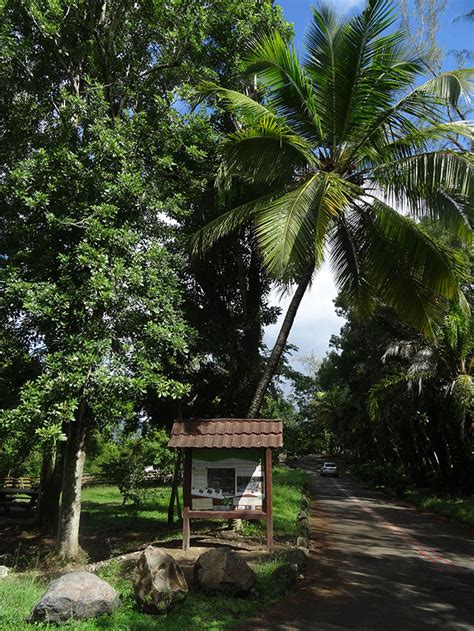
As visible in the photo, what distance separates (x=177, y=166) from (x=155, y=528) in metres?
9.98


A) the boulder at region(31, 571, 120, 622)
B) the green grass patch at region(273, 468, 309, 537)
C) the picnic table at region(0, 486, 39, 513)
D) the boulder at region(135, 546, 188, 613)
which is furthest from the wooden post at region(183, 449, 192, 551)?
the picnic table at region(0, 486, 39, 513)

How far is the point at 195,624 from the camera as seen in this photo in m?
5.67

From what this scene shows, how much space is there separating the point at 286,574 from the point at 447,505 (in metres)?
12.7

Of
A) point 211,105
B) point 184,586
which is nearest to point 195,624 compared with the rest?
point 184,586

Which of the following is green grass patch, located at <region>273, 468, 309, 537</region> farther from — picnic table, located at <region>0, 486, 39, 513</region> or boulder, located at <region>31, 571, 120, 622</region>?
picnic table, located at <region>0, 486, 39, 513</region>

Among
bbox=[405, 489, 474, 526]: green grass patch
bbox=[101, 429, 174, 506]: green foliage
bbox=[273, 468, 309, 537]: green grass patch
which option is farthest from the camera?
bbox=[405, 489, 474, 526]: green grass patch

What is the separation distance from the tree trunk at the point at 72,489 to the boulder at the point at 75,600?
15.4 ft

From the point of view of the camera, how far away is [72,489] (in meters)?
10.7

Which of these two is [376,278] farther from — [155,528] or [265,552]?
[155,528]

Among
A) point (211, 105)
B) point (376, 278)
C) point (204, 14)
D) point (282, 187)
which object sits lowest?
point (376, 278)

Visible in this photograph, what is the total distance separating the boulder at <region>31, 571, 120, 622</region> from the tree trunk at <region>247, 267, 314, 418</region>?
18.7 feet

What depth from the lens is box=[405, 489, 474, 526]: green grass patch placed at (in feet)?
51.6

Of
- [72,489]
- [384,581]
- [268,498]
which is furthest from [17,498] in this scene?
A: [384,581]

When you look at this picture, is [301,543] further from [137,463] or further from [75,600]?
[137,463]
